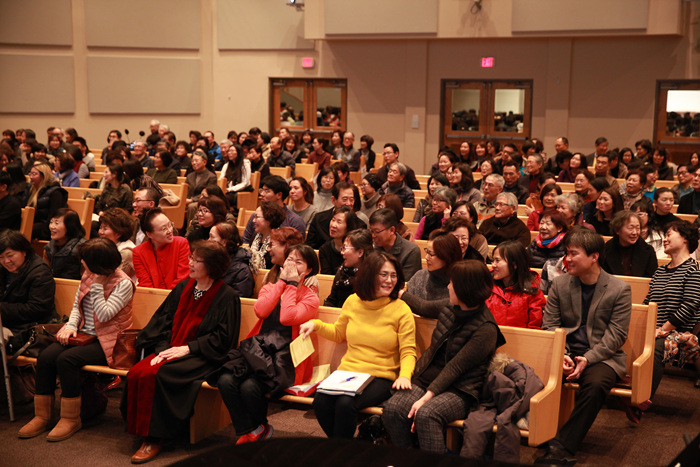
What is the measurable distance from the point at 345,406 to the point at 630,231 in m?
2.70

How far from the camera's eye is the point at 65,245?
538 centimetres

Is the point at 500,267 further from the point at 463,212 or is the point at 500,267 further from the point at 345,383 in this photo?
the point at 463,212

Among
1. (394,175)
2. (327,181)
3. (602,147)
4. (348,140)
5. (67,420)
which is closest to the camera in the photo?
(67,420)

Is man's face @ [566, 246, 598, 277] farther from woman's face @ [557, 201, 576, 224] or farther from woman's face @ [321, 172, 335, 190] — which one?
woman's face @ [321, 172, 335, 190]

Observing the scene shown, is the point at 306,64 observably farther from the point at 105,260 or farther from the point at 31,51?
the point at 105,260

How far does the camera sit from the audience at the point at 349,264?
180 inches

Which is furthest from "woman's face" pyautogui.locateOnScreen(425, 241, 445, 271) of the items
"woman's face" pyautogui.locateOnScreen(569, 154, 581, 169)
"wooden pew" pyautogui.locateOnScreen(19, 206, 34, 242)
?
"woman's face" pyautogui.locateOnScreen(569, 154, 581, 169)

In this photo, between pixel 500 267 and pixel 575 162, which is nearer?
pixel 500 267

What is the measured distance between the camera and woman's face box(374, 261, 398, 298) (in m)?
3.83

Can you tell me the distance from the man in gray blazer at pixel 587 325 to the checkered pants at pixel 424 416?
1.92ft

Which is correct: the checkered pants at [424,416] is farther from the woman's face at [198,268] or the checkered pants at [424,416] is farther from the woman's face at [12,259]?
the woman's face at [12,259]

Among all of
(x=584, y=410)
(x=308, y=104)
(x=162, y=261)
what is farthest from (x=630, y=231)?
(x=308, y=104)

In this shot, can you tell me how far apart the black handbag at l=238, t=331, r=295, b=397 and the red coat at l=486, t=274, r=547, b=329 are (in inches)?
48.0

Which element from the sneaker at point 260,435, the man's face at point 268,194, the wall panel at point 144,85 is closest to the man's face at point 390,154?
the man's face at point 268,194
